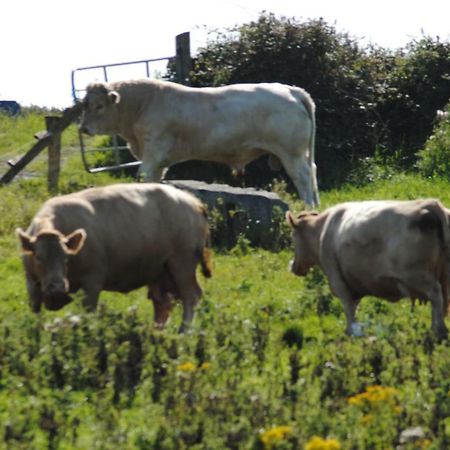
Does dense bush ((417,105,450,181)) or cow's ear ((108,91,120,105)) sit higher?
cow's ear ((108,91,120,105))

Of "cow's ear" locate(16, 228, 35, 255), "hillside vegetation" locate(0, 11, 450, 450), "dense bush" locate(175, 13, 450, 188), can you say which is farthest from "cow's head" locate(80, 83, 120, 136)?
"cow's ear" locate(16, 228, 35, 255)

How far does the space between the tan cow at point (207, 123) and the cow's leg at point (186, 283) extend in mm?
7860

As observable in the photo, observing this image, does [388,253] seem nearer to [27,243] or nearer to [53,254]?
[53,254]

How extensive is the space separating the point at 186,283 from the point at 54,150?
9.58 meters

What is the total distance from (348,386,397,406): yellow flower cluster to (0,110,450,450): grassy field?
0.01 meters

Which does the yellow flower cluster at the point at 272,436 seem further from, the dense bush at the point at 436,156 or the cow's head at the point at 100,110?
the dense bush at the point at 436,156

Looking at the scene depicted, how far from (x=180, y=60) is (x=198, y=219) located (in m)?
13.9

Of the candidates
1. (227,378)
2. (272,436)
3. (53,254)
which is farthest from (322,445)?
(53,254)

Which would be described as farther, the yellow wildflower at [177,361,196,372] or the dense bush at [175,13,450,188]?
the dense bush at [175,13,450,188]

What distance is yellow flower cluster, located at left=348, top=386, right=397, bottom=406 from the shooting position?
32.2 feet

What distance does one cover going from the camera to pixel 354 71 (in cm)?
2811

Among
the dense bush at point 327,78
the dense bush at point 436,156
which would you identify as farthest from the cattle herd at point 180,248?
the dense bush at point 327,78

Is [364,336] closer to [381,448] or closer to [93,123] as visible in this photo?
[381,448]

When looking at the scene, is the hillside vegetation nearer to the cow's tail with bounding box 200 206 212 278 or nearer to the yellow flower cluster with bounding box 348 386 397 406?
the yellow flower cluster with bounding box 348 386 397 406
